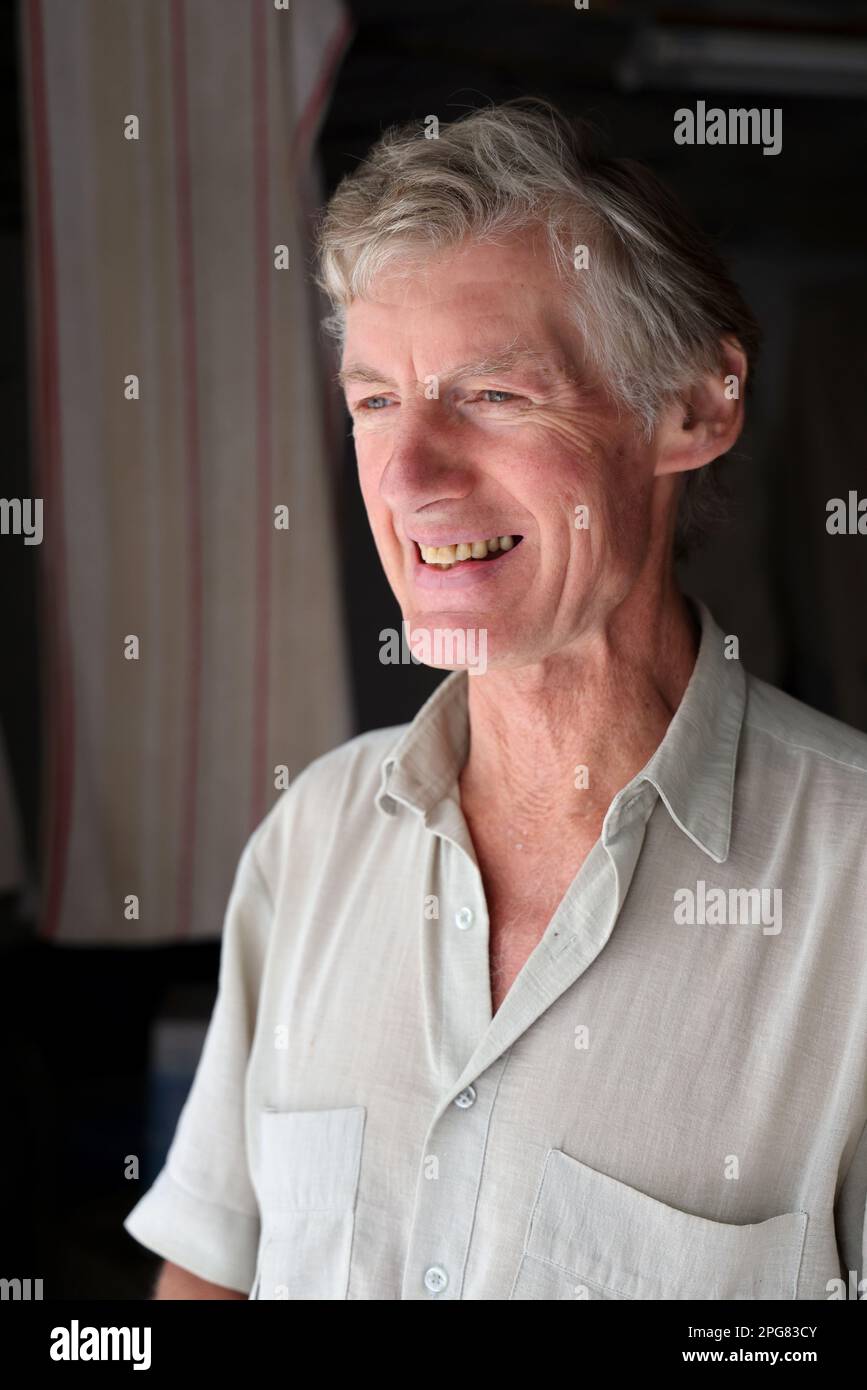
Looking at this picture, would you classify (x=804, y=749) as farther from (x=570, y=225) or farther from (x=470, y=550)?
(x=570, y=225)

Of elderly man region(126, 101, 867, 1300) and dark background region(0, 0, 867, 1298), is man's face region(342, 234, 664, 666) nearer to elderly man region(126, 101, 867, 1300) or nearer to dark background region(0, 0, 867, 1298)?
elderly man region(126, 101, 867, 1300)

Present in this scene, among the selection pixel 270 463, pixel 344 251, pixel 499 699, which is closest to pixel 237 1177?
pixel 499 699

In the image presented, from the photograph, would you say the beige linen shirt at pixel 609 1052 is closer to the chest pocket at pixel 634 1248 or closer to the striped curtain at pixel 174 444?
the chest pocket at pixel 634 1248

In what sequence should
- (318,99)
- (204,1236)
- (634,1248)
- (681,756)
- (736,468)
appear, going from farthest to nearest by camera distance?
(318,99)
(736,468)
(204,1236)
(681,756)
(634,1248)

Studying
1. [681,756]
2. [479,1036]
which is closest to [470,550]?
[681,756]

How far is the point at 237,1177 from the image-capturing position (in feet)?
4.29

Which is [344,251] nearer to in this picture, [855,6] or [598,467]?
[598,467]

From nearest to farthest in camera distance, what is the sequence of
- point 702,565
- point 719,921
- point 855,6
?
point 719,921, point 855,6, point 702,565

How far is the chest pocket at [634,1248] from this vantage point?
101cm

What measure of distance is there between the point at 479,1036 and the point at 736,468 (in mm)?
953

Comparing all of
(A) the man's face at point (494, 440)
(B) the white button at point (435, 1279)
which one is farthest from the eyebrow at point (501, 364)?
(B) the white button at point (435, 1279)

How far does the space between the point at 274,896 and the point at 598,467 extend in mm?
552

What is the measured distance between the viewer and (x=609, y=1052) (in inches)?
42.1

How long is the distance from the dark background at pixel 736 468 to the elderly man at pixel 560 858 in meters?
0.69
